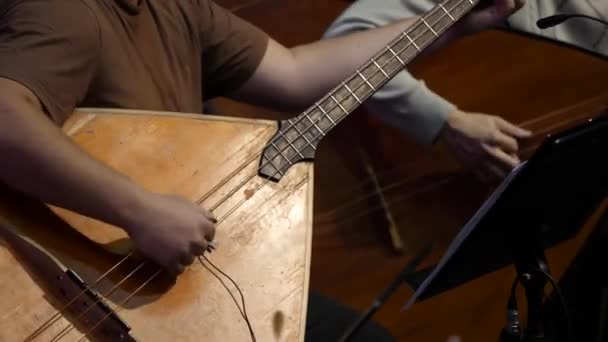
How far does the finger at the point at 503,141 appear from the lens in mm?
1416

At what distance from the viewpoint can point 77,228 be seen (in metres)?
1.05

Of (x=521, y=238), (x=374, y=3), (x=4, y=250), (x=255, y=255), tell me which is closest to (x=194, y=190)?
(x=255, y=255)

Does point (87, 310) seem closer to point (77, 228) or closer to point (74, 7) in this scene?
point (77, 228)

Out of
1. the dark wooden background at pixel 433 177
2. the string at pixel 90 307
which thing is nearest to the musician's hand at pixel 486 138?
the dark wooden background at pixel 433 177

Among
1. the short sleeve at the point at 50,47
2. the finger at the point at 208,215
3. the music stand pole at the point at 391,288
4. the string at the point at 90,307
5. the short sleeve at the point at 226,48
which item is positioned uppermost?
the short sleeve at the point at 50,47

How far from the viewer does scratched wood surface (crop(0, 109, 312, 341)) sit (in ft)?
3.25

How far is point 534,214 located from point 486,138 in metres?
0.47

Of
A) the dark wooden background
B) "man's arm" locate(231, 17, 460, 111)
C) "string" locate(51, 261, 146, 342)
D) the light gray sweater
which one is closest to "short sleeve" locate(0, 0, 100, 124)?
"string" locate(51, 261, 146, 342)

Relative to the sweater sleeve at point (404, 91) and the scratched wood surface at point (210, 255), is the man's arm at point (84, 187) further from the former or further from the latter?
the sweater sleeve at point (404, 91)

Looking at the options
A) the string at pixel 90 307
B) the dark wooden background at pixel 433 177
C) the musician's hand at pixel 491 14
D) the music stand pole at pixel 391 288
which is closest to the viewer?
the music stand pole at pixel 391 288

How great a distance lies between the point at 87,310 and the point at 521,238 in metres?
0.58

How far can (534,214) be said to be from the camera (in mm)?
966

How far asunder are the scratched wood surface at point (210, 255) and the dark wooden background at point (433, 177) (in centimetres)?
75

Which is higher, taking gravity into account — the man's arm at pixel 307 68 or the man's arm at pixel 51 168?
the man's arm at pixel 51 168
